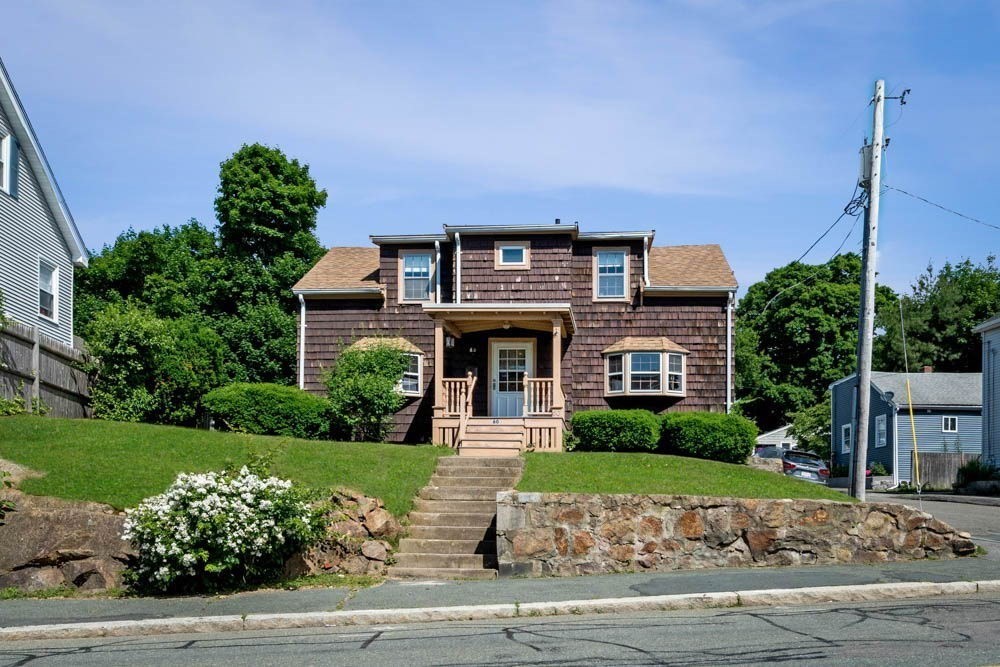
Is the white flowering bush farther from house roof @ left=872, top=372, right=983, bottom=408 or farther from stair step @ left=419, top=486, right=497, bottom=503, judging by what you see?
house roof @ left=872, top=372, right=983, bottom=408

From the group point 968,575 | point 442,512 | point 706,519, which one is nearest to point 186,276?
point 442,512

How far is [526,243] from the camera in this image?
27.7 m

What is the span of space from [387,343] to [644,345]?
22.2 feet

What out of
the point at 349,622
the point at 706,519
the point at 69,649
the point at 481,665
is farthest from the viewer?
the point at 706,519

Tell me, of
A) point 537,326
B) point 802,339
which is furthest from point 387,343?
point 802,339

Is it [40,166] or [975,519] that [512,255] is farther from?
[975,519]

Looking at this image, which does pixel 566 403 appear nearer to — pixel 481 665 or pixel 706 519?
pixel 706 519

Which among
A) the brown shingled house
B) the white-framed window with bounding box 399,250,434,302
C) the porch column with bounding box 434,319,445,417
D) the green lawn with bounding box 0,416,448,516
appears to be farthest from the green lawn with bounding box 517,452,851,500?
the white-framed window with bounding box 399,250,434,302

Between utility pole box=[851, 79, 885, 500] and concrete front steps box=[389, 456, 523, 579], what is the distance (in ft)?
19.8

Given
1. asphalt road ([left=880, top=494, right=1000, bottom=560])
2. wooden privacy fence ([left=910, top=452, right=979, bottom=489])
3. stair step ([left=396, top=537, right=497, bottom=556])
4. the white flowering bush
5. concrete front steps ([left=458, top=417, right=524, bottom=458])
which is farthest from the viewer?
wooden privacy fence ([left=910, top=452, right=979, bottom=489])

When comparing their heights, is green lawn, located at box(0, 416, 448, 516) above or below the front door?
below

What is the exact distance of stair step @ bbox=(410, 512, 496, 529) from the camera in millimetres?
16641

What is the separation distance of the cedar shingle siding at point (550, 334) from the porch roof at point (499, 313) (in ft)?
5.57

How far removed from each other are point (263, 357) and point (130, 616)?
1158 inches
